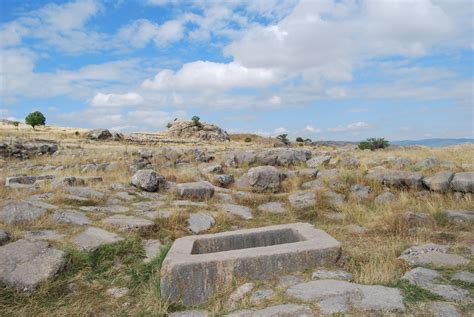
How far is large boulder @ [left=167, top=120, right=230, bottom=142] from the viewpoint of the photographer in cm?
4728

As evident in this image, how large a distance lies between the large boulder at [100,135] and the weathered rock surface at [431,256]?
33.8 metres

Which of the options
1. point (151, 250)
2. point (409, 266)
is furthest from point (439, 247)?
point (151, 250)

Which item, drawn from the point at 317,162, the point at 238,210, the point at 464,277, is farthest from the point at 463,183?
the point at 317,162

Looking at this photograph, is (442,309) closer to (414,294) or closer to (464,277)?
(414,294)

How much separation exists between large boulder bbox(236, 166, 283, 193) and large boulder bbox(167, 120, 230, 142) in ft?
123

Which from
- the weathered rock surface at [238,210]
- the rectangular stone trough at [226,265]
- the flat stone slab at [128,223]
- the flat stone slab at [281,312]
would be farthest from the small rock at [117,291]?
the weathered rock surface at [238,210]

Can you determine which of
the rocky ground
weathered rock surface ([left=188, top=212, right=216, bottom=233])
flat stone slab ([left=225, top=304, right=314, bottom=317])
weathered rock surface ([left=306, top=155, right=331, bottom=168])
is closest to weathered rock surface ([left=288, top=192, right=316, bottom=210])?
the rocky ground

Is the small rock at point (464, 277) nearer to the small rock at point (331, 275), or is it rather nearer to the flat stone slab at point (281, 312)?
the small rock at point (331, 275)

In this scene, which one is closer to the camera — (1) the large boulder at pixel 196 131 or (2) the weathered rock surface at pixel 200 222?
(2) the weathered rock surface at pixel 200 222

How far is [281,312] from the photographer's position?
306 centimetres

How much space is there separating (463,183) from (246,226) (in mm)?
4248

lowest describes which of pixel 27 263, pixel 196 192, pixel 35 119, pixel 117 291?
pixel 117 291

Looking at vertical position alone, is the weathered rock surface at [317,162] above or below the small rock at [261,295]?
above

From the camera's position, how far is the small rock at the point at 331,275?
372 centimetres
